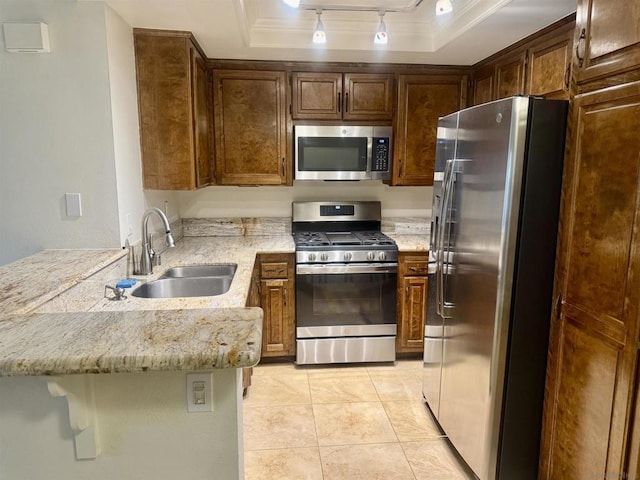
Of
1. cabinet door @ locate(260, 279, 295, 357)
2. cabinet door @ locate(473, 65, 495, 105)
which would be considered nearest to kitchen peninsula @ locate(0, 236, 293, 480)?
cabinet door @ locate(260, 279, 295, 357)

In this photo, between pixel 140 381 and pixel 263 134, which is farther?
pixel 263 134

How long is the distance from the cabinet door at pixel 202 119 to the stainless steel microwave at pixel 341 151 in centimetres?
64

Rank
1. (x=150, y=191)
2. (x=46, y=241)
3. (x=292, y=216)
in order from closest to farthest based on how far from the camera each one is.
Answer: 1. (x=46, y=241)
2. (x=150, y=191)
3. (x=292, y=216)

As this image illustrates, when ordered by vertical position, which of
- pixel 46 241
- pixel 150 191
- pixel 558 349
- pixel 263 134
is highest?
pixel 263 134

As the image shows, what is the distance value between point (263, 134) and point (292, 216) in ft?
2.40

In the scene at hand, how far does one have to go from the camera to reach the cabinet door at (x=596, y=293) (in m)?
1.37

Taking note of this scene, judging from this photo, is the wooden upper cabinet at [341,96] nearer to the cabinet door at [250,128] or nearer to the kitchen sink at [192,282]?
the cabinet door at [250,128]

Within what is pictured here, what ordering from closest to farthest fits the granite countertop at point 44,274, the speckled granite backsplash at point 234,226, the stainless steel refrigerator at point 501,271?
the granite countertop at point 44,274 < the stainless steel refrigerator at point 501,271 < the speckled granite backsplash at point 234,226

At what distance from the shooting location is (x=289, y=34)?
276cm

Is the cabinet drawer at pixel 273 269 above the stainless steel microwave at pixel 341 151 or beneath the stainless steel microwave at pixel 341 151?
beneath

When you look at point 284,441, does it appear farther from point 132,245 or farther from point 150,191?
point 150,191

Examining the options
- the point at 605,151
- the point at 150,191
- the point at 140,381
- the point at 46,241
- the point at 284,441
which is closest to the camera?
the point at 140,381

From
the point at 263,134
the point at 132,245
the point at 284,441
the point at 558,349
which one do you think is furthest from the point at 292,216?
the point at 558,349

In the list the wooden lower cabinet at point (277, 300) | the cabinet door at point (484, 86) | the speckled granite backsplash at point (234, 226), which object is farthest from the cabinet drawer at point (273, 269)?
the cabinet door at point (484, 86)
